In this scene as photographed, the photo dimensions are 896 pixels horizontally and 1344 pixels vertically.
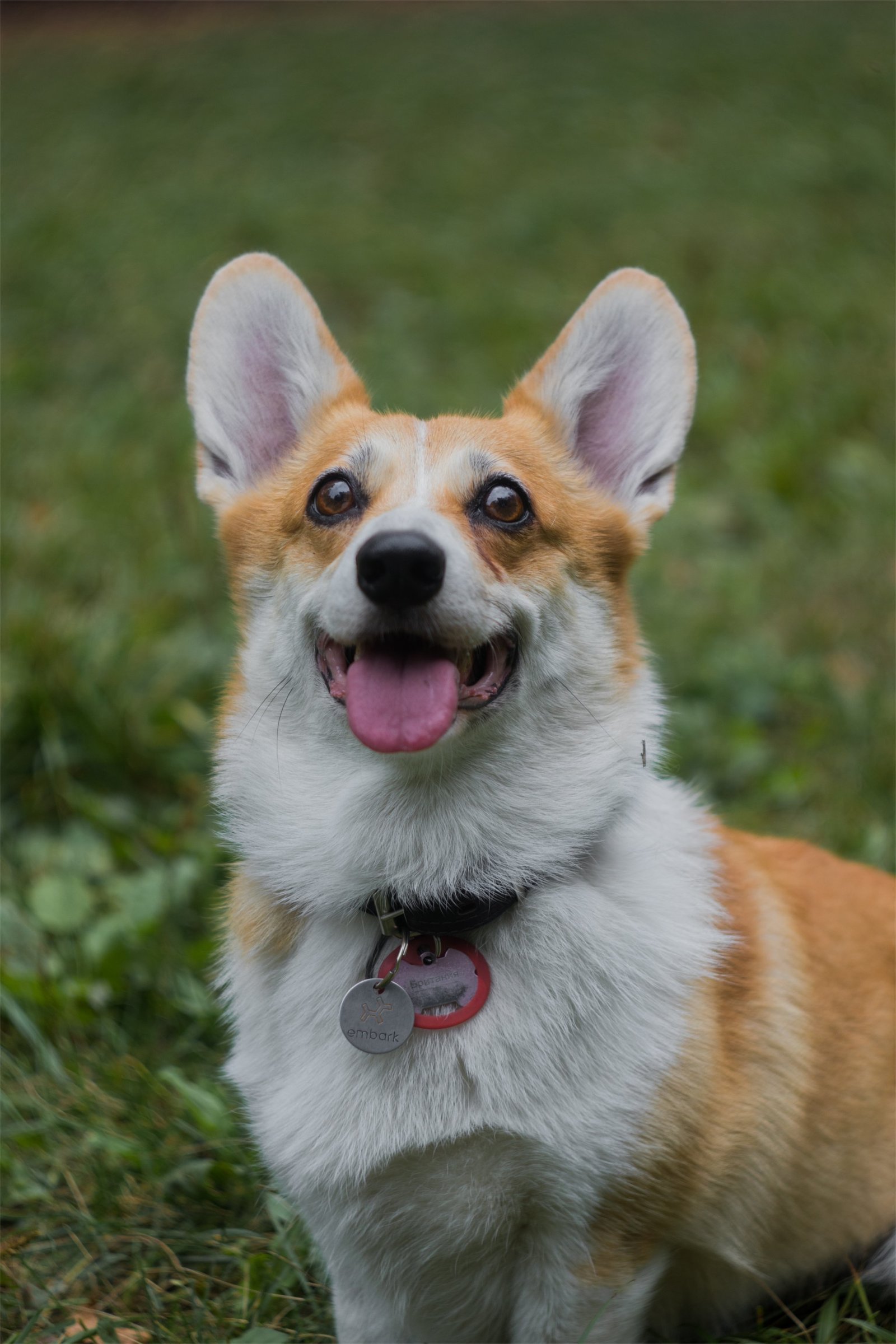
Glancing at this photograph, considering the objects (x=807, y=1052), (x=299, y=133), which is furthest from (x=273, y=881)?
(x=299, y=133)

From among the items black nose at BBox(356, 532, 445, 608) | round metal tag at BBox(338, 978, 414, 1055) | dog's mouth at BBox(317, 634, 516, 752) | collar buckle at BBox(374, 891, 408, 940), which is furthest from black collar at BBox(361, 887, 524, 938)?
black nose at BBox(356, 532, 445, 608)

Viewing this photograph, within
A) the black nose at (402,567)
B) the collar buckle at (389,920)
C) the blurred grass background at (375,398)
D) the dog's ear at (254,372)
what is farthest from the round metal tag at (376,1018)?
the dog's ear at (254,372)

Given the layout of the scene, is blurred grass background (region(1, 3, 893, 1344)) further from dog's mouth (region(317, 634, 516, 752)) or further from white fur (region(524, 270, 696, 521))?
white fur (region(524, 270, 696, 521))

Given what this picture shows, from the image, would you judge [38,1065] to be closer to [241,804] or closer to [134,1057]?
[134,1057]

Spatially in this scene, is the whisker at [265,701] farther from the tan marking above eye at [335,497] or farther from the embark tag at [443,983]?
the embark tag at [443,983]

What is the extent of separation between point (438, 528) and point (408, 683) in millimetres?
280

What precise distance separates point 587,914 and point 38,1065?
68.9 inches

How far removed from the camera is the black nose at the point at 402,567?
2135mm

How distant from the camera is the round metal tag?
2201 millimetres

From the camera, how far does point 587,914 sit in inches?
92.4

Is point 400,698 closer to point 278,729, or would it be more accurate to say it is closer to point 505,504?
point 278,729

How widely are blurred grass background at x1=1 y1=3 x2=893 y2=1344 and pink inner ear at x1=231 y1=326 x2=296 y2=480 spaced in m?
1.46

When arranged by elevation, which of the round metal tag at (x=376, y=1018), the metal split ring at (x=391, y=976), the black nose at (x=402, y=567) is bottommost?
the round metal tag at (x=376, y=1018)

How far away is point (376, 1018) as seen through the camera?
2.21 m
